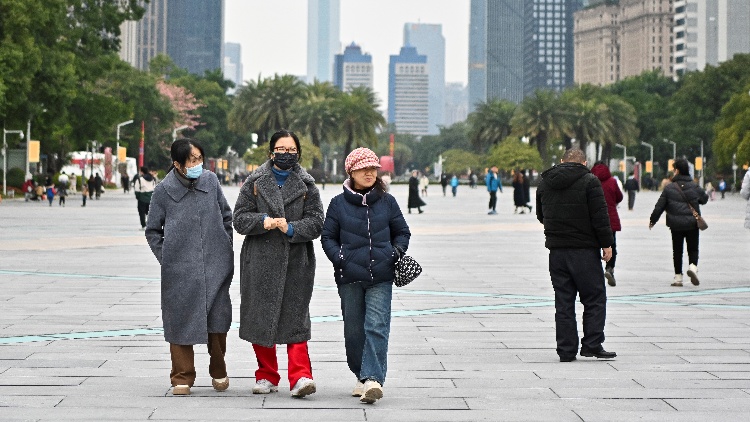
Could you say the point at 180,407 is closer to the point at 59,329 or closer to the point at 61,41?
the point at 59,329

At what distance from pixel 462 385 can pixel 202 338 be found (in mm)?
1680

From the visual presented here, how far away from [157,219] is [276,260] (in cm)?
83

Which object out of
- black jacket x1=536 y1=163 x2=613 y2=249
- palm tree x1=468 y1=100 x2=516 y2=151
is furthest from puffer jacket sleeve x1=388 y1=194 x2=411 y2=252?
palm tree x1=468 y1=100 x2=516 y2=151

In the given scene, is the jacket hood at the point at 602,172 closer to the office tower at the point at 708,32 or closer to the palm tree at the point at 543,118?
the palm tree at the point at 543,118

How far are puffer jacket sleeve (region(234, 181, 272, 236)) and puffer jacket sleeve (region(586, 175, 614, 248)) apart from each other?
3120 mm

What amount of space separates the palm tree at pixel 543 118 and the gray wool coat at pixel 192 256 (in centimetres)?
9954

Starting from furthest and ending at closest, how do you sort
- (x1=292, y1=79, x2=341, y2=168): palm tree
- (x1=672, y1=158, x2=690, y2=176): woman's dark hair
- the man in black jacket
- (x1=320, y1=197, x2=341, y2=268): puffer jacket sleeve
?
1. (x1=292, y1=79, x2=341, y2=168): palm tree
2. (x1=672, y1=158, x2=690, y2=176): woman's dark hair
3. the man in black jacket
4. (x1=320, y1=197, x2=341, y2=268): puffer jacket sleeve

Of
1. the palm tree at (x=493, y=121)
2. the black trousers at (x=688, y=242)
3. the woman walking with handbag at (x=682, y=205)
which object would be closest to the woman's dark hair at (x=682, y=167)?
the woman walking with handbag at (x=682, y=205)

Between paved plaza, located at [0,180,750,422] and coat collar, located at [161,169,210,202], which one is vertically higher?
coat collar, located at [161,169,210,202]

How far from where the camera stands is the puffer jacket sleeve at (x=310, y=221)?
24.6 ft

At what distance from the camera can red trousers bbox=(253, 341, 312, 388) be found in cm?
761

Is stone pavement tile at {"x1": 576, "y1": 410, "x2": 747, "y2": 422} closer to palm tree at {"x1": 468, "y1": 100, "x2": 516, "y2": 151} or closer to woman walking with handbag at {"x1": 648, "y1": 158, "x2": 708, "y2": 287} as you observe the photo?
woman walking with handbag at {"x1": 648, "y1": 158, "x2": 708, "y2": 287}

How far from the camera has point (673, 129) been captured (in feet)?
379

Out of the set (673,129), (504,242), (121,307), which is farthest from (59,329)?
(673,129)
